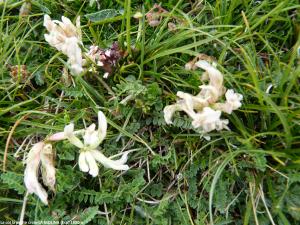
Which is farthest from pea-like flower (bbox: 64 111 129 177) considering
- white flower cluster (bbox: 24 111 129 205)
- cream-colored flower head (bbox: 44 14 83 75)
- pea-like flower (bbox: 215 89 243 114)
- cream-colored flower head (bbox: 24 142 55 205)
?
pea-like flower (bbox: 215 89 243 114)

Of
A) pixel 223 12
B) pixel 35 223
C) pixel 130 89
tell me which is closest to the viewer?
pixel 35 223

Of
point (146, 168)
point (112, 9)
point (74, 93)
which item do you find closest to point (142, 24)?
point (112, 9)

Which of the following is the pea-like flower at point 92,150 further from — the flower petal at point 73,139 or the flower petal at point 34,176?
the flower petal at point 34,176

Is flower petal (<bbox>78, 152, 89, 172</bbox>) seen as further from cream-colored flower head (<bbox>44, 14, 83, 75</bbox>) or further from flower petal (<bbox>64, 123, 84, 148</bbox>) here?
cream-colored flower head (<bbox>44, 14, 83, 75</bbox>)

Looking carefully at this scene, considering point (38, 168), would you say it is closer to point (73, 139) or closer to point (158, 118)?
point (73, 139)

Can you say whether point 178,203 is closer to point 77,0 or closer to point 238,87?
point 238,87

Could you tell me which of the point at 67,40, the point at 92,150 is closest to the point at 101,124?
the point at 92,150

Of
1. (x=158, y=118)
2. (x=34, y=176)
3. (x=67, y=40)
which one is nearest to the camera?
(x=34, y=176)
